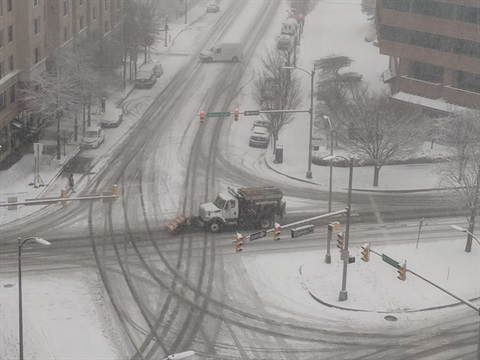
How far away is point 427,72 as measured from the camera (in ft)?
269

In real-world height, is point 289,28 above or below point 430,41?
below

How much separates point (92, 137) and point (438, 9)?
107 feet

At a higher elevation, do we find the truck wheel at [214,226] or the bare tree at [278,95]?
the bare tree at [278,95]

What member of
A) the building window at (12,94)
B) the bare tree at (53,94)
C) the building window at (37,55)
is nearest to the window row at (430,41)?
the bare tree at (53,94)

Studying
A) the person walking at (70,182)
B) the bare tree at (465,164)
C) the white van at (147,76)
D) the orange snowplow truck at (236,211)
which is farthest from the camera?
the white van at (147,76)

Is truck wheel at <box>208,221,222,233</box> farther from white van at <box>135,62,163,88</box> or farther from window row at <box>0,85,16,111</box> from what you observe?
white van at <box>135,62,163,88</box>

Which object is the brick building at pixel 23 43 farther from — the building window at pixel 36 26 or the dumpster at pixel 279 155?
the dumpster at pixel 279 155

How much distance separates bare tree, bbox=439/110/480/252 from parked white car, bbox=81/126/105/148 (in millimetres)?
28094

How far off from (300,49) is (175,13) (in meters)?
26.4

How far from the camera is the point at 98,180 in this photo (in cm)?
6562

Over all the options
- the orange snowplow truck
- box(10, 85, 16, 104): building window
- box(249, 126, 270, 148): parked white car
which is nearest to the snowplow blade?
the orange snowplow truck

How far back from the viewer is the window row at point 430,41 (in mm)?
77250

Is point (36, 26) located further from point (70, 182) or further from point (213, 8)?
point (213, 8)

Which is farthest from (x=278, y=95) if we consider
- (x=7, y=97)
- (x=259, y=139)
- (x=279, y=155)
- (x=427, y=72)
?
(x=7, y=97)
